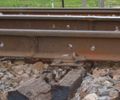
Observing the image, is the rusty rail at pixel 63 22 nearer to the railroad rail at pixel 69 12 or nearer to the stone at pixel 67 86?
the railroad rail at pixel 69 12

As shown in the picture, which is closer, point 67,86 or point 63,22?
point 67,86

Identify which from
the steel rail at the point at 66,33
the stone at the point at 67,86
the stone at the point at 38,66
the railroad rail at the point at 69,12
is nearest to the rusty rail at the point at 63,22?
the railroad rail at the point at 69,12

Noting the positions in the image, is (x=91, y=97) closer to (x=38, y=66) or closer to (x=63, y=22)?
(x=38, y=66)

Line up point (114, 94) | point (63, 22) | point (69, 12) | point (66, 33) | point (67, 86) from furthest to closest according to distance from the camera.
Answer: point (69, 12) → point (63, 22) → point (66, 33) → point (114, 94) → point (67, 86)

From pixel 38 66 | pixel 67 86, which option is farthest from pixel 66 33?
pixel 67 86

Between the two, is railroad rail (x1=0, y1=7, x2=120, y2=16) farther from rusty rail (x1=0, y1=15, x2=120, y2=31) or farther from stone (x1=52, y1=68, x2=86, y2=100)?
stone (x1=52, y1=68, x2=86, y2=100)

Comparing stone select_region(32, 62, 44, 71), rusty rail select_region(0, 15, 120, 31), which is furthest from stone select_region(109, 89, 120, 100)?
rusty rail select_region(0, 15, 120, 31)

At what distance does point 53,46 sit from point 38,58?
0.29 metres

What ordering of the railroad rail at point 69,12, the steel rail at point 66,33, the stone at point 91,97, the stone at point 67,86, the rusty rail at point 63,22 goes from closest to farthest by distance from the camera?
the stone at point 67,86 < the stone at point 91,97 < the steel rail at point 66,33 < the rusty rail at point 63,22 < the railroad rail at point 69,12

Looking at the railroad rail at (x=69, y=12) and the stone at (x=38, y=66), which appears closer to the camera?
the stone at (x=38, y=66)

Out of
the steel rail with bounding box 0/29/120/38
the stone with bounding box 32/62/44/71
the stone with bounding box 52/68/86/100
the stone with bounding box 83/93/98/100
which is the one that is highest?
the steel rail with bounding box 0/29/120/38

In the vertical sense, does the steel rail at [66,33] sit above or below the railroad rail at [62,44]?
above

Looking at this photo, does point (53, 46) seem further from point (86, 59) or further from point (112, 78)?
point (112, 78)

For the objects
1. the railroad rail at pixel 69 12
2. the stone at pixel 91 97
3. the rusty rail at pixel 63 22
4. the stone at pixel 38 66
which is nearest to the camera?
the stone at pixel 91 97
